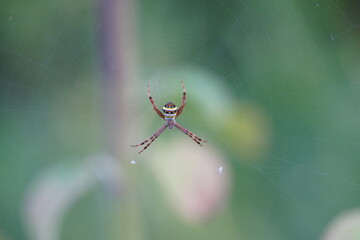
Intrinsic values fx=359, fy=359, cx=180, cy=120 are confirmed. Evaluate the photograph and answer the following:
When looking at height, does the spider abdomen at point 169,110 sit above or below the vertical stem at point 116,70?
above

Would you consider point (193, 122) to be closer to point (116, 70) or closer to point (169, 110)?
point (169, 110)

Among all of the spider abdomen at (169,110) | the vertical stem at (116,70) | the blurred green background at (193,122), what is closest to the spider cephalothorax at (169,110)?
the spider abdomen at (169,110)

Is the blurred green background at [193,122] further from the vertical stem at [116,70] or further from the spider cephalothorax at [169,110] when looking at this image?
the spider cephalothorax at [169,110]

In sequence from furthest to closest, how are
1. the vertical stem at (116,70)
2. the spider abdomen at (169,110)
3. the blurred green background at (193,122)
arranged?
the spider abdomen at (169,110)
the blurred green background at (193,122)
the vertical stem at (116,70)

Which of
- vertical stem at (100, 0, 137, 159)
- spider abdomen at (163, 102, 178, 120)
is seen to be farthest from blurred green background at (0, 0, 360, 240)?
spider abdomen at (163, 102, 178, 120)

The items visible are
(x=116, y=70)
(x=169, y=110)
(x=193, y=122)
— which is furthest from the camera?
(x=169, y=110)

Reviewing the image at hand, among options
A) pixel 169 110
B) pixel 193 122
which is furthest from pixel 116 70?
pixel 169 110

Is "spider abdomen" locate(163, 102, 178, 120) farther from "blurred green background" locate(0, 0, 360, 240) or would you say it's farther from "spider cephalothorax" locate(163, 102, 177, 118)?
"blurred green background" locate(0, 0, 360, 240)

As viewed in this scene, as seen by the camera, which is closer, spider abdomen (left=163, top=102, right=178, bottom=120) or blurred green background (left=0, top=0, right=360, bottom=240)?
blurred green background (left=0, top=0, right=360, bottom=240)

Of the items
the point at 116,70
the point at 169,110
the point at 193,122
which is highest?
the point at 169,110
